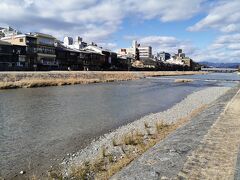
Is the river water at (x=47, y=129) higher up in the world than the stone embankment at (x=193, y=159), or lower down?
lower down

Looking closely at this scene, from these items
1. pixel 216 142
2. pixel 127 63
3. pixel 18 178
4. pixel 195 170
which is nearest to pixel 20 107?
pixel 18 178

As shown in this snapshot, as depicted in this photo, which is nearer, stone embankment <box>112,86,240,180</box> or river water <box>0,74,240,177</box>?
stone embankment <box>112,86,240,180</box>

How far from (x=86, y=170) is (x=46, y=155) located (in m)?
2.70

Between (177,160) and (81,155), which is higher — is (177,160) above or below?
above

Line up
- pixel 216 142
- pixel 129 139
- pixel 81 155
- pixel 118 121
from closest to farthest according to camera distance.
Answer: pixel 216 142
pixel 81 155
pixel 129 139
pixel 118 121

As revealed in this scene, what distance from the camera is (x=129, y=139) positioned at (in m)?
12.2

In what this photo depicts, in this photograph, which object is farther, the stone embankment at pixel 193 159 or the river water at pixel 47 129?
the river water at pixel 47 129

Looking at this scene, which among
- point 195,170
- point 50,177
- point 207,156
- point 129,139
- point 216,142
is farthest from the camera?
point 129,139

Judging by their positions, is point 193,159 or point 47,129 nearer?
point 193,159

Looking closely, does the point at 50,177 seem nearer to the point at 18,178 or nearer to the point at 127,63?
the point at 18,178

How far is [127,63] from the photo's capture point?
13350cm

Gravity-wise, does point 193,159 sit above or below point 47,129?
above

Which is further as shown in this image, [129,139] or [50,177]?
[129,139]

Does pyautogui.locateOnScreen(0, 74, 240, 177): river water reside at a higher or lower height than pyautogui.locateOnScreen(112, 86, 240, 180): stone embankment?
lower
